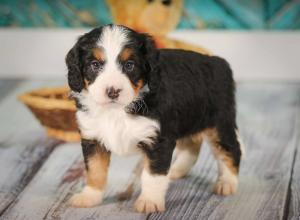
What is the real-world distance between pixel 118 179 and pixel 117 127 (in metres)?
0.73

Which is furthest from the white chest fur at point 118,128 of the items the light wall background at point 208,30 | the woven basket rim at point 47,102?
the light wall background at point 208,30

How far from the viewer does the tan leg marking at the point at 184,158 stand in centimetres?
382

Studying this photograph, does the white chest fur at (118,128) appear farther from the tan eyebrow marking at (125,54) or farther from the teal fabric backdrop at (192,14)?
the teal fabric backdrop at (192,14)

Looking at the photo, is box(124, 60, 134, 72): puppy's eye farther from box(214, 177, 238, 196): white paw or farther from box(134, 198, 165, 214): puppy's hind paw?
box(214, 177, 238, 196): white paw

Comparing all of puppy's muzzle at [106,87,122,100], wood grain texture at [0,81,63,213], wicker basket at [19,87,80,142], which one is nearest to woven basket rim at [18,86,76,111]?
wicker basket at [19,87,80,142]

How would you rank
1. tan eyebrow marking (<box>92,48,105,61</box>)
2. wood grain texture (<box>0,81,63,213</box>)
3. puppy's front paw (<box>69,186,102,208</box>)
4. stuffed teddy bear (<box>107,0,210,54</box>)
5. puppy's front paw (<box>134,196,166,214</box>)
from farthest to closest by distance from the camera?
stuffed teddy bear (<box>107,0,210,54</box>)
wood grain texture (<box>0,81,63,213</box>)
puppy's front paw (<box>69,186,102,208</box>)
puppy's front paw (<box>134,196,166,214</box>)
tan eyebrow marking (<box>92,48,105,61</box>)

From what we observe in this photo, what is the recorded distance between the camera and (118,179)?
384cm

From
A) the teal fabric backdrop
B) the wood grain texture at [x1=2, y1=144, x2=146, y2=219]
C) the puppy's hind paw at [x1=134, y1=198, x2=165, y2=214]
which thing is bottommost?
the wood grain texture at [x1=2, y1=144, x2=146, y2=219]

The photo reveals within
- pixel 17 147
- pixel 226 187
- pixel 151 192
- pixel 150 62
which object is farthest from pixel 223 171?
pixel 17 147

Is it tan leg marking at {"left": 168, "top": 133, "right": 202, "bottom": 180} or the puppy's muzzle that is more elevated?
the puppy's muzzle

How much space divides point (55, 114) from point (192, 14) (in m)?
2.18

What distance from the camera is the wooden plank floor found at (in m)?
3.36

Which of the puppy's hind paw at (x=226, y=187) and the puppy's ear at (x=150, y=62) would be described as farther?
the puppy's hind paw at (x=226, y=187)

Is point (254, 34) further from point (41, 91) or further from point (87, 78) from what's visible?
point (87, 78)
